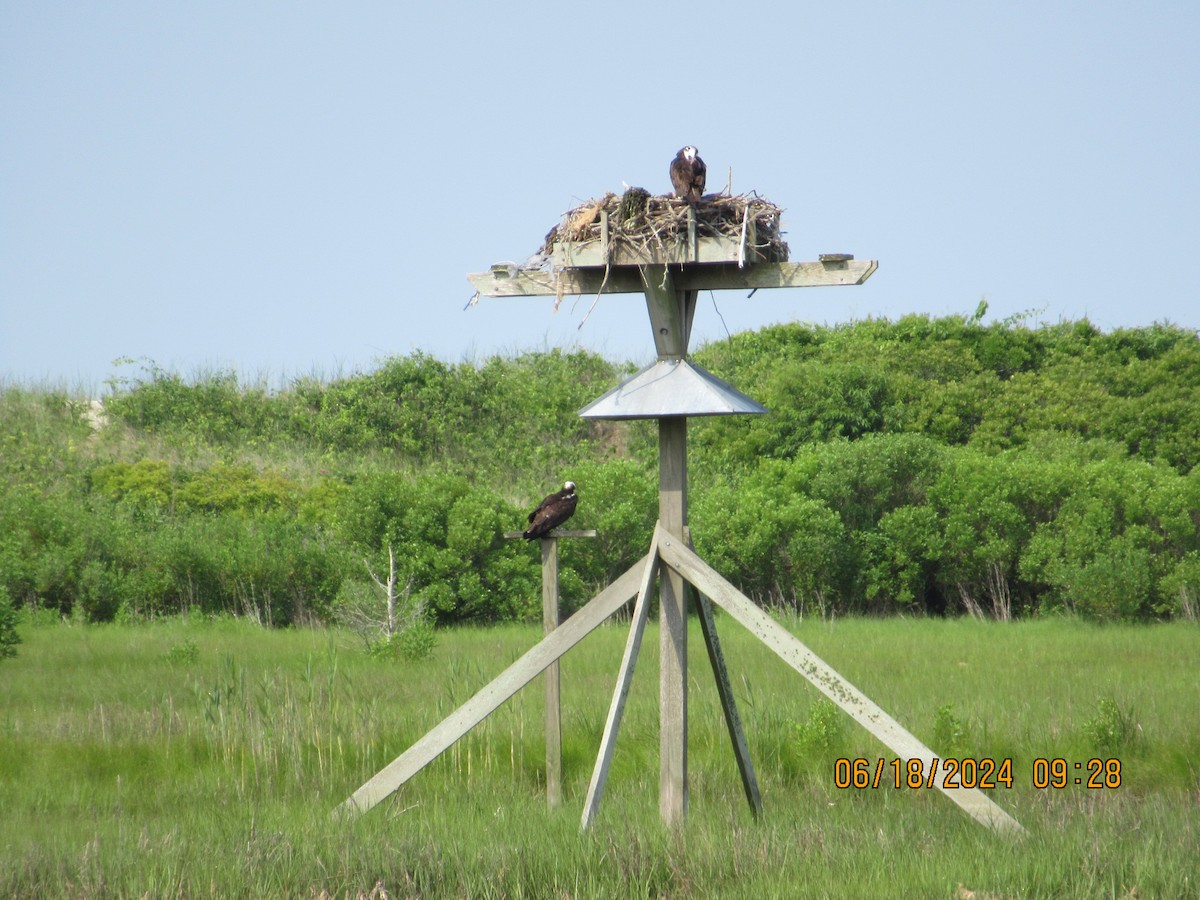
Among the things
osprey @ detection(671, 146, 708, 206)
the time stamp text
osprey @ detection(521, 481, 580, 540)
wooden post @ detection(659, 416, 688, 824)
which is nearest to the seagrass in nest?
osprey @ detection(671, 146, 708, 206)

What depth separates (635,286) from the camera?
552 centimetres

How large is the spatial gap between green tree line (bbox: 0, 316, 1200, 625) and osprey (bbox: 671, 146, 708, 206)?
24.8 feet

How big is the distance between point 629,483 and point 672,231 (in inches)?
407

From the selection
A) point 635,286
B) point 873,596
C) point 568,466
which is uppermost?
point 635,286

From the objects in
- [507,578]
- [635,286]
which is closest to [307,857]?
[635,286]

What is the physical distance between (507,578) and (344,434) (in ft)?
27.6

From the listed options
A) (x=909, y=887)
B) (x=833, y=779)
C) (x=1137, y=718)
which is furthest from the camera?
(x=1137, y=718)

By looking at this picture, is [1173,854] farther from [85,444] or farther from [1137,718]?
[85,444]

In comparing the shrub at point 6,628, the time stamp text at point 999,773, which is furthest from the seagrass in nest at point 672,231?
the shrub at point 6,628

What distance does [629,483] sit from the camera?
1545 cm

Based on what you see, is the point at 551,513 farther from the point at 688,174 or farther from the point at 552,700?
the point at 688,174

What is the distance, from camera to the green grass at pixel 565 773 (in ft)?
14.6

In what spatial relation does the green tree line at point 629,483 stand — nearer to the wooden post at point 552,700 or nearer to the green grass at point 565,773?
the green grass at point 565,773

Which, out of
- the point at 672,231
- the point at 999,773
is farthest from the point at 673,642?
the point at 999,773
